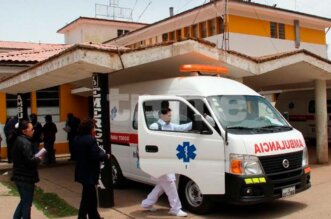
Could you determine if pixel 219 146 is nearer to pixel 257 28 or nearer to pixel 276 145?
pixel 276 145

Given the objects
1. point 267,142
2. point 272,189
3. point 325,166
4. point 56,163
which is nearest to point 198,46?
point 267,142

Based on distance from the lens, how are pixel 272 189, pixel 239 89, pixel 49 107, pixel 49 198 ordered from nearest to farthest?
pixel 272 189 < pixel 239 89 < pixel 49 198 < pixel 49 107

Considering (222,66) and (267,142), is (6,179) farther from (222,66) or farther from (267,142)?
(267,142)

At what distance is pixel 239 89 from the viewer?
27.1 ft

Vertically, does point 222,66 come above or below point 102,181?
above

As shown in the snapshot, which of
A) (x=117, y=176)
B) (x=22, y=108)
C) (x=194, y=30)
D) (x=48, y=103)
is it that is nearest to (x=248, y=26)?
(x=194, y=30)

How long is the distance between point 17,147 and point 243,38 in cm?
2033

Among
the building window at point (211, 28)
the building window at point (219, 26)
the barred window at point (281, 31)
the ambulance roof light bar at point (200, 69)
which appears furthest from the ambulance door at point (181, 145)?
the barred window at point (281, 31)

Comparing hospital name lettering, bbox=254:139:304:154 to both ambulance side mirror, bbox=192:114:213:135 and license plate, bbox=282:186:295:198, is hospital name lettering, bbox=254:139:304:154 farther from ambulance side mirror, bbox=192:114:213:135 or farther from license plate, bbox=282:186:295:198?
ambulance side mirror, bbox=192:114:213:135

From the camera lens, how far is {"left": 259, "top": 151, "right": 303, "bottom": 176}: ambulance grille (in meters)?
6.93

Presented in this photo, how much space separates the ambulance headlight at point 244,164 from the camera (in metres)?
6.82

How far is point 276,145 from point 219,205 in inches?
66.6

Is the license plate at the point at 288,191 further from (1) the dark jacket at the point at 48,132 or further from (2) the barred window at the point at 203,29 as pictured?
(2) the barred window at the point at 203,29

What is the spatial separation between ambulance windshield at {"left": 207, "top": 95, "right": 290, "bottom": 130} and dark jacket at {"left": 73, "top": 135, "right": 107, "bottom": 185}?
2065 millimetres
